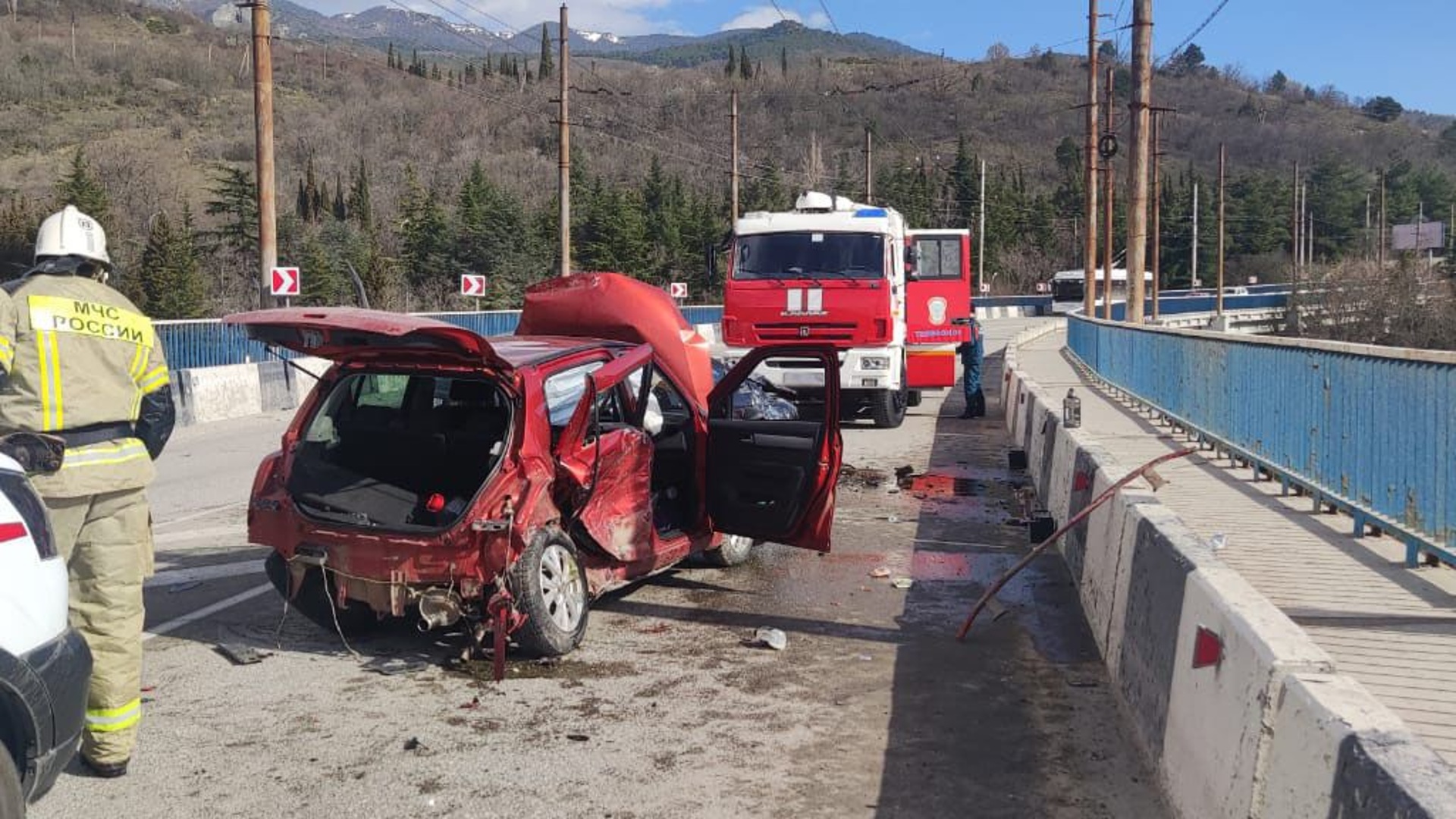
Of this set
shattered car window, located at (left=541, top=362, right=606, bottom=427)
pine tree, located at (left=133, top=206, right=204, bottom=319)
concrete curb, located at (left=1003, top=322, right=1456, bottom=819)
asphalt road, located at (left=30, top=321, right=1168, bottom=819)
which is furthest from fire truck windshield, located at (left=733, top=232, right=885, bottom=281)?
pine tree, located at (left=133, top=206, right=204, bottom=319)

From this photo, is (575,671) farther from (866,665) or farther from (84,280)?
(84,280)

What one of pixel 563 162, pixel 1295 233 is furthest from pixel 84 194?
pixel 1295 233

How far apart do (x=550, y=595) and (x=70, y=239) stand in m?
2.66

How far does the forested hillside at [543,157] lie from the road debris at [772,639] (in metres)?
48.0

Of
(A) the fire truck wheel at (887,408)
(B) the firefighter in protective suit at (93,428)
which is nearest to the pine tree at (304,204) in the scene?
(A) the fire truck wheel at (887,408)

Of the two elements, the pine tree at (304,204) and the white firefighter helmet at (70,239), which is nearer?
the white firefighter helmet at (70,239)

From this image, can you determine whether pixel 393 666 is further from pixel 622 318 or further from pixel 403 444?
pixel 622 318

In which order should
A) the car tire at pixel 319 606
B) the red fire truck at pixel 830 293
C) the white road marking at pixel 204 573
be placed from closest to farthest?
the car tire at pixel 319 606, the white road marking at pixel 204 573, the red fire truck at pixel 830 293

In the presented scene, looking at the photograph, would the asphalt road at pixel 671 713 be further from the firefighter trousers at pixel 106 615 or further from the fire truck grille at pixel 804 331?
the fire truck grille at pixel 804 331

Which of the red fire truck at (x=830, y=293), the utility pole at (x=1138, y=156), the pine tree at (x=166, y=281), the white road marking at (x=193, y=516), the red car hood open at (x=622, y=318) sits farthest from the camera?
the pine tree at (x=166, y=281)

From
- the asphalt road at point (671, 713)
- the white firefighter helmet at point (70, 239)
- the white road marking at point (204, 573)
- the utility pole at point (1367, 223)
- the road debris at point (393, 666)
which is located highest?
the utility pole at point (1367, 223)

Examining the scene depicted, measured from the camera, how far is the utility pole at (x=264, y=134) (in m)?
21.7

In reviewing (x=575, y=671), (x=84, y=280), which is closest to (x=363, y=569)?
(x=575, y=671)

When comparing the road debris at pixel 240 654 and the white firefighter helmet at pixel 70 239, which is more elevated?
the white firefighter helmet at pixel 70 239
